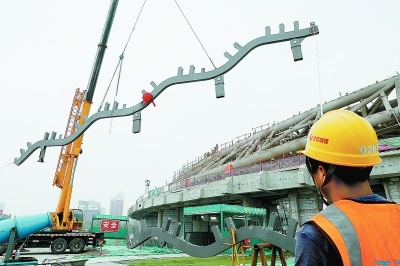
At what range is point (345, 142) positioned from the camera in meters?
1.26

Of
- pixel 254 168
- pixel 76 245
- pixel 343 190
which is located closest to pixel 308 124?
pixel 254 168

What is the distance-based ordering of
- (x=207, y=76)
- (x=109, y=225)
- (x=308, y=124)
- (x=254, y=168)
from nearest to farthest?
(x=207, y=76) → (x=254, y=168) → (x=109, y=225) → (x=308, y=124)

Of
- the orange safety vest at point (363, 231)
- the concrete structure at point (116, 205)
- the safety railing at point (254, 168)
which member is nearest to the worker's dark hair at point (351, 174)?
the orange safety vest at point (363, 231)

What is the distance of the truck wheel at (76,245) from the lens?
59.0ft

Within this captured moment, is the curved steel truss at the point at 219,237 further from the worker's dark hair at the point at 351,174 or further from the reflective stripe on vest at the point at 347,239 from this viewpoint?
the reflective stripe on vest at the point at 347,239

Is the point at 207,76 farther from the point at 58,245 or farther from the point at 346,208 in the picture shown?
the point at 58,245

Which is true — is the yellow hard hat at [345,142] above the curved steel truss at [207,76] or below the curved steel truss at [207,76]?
below

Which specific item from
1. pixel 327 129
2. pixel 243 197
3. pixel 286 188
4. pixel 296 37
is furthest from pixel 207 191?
pixel 327 129

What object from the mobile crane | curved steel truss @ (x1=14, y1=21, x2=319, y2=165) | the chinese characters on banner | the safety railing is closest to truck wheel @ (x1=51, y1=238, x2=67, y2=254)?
the mobile crane

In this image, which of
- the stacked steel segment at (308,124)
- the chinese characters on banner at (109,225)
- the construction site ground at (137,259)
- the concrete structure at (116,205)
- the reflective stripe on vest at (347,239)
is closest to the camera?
the reflective stripe on vest at (347,239)

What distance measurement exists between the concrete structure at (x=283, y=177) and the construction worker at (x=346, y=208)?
13014mm

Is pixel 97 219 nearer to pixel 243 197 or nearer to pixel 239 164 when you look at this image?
pixel 243 197

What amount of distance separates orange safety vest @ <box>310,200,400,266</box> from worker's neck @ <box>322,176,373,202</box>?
0.43ft

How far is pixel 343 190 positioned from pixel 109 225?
26.7m
